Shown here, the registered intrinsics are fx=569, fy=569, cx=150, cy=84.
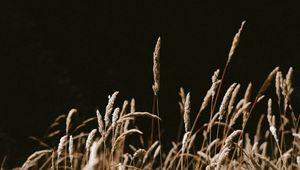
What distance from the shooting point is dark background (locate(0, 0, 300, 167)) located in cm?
439

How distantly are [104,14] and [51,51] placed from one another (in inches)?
21.7

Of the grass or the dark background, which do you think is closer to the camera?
the grass

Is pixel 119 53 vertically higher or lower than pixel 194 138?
higher

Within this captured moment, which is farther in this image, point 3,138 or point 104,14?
point 104,14

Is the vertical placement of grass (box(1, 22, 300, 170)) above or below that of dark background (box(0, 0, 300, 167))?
below

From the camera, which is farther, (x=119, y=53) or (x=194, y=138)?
(x=119, y=53)

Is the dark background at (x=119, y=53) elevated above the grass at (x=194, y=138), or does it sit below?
above

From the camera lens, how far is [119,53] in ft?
15.7

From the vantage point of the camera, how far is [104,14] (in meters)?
4.73

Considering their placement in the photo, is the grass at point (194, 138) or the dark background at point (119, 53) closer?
the grass at point (194, 138)

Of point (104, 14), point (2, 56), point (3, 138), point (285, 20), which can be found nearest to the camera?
point (3, 138)

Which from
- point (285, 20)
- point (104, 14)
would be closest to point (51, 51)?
point (104, 14)

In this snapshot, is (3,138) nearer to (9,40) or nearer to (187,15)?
(9,40)

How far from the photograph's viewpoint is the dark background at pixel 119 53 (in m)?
4.39
